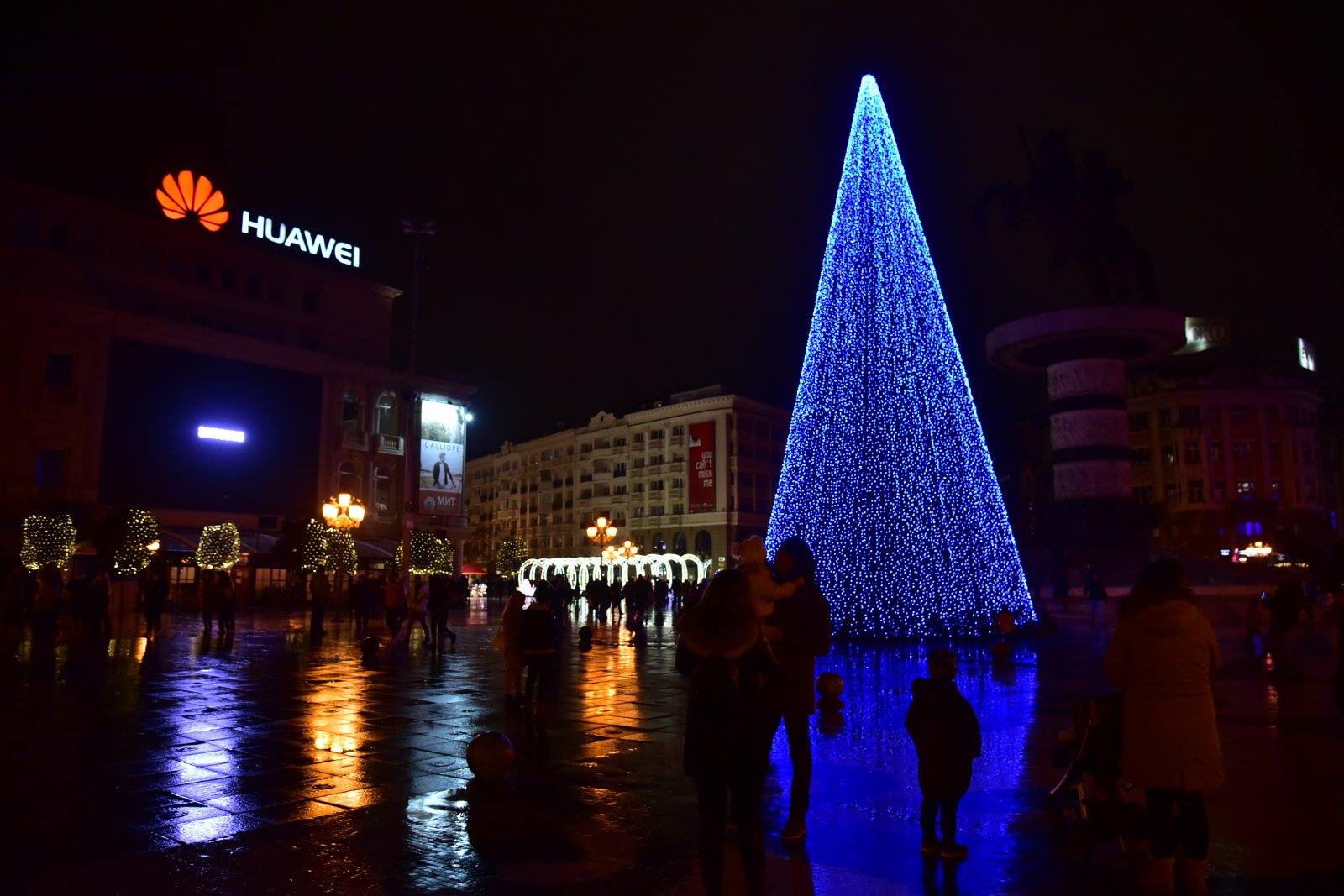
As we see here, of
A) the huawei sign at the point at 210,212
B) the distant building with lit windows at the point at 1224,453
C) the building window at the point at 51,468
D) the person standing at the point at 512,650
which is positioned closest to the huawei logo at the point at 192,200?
the huawei sign at the point at 210,212

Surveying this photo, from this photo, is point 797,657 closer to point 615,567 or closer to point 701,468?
point 615,567

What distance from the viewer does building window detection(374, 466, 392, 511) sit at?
5878cm

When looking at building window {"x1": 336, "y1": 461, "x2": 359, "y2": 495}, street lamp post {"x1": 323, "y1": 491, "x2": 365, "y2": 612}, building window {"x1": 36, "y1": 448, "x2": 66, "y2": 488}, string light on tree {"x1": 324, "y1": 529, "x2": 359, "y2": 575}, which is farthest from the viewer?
building window {"x1": 336, "y1": 461, "x2": 359, "y2": 495}

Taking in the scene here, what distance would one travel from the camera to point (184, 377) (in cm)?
4891

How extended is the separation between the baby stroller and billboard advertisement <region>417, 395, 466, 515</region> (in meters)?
57.9

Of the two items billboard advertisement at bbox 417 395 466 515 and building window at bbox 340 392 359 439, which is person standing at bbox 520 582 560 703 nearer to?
building window at bbox 340 392 359 439

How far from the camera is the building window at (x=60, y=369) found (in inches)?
1736

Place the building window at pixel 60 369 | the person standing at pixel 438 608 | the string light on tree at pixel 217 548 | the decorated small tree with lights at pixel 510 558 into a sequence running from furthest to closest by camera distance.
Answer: the decorated small tree with lights at pixel 510 558 < the building window at pixel 60 369 < the string light on tree at pixel 217 548 < the person standing at pixel 438 608

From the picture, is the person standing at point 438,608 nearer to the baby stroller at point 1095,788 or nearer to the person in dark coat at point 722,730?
the baby stroller at point 1095,788

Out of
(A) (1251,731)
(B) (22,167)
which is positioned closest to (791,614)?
(A) (1251,731)

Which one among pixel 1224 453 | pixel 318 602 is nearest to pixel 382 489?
pixel 318 602

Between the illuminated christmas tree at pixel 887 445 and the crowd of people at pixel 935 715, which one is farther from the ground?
the illuminated christmas tree at pixel 887 445

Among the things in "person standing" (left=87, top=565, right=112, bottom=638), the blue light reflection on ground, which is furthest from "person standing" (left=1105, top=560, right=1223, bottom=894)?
"person standing" (left=87, top=565, right=112, bottom=638)

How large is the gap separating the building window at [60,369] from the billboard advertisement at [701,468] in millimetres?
53020
